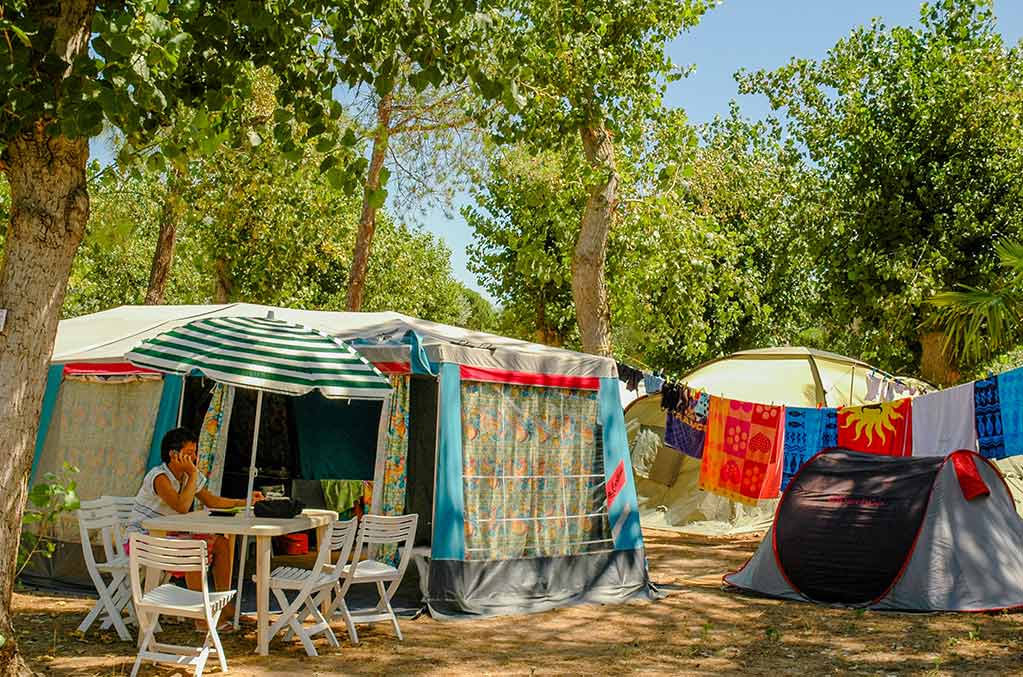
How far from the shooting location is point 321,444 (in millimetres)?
10594

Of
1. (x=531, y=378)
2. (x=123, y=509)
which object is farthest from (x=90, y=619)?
(x=531, y=378)

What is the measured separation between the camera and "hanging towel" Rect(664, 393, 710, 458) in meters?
11.4

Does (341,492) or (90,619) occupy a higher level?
(341,492)

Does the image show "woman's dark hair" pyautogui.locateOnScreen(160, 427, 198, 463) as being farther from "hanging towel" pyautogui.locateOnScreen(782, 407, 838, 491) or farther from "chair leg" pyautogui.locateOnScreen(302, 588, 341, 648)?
"hanging towel" pyautogui.locateOnScreen(782, 407, 838, 491)

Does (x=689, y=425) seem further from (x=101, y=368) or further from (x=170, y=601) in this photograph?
(x=170, y=601)

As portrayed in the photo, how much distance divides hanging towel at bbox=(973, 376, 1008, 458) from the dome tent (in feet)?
1.20

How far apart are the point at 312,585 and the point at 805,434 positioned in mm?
6339

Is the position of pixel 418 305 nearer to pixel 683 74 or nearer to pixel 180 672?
pixel 683 74

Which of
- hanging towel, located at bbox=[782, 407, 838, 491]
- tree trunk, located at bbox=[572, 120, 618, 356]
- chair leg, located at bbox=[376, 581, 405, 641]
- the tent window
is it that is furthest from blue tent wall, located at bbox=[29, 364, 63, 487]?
hanging towel, located at bbox=[782, 407, 838, 491]

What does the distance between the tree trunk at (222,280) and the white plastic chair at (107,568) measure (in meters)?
11.5

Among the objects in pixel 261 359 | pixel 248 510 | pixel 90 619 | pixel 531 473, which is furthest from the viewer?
pixel 531 473

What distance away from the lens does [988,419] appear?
29.5 ft

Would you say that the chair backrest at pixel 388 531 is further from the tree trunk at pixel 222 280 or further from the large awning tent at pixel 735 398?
the tree trunk at pixel 222 280

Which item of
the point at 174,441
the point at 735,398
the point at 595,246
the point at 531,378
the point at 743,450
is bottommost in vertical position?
the point at 174,441
